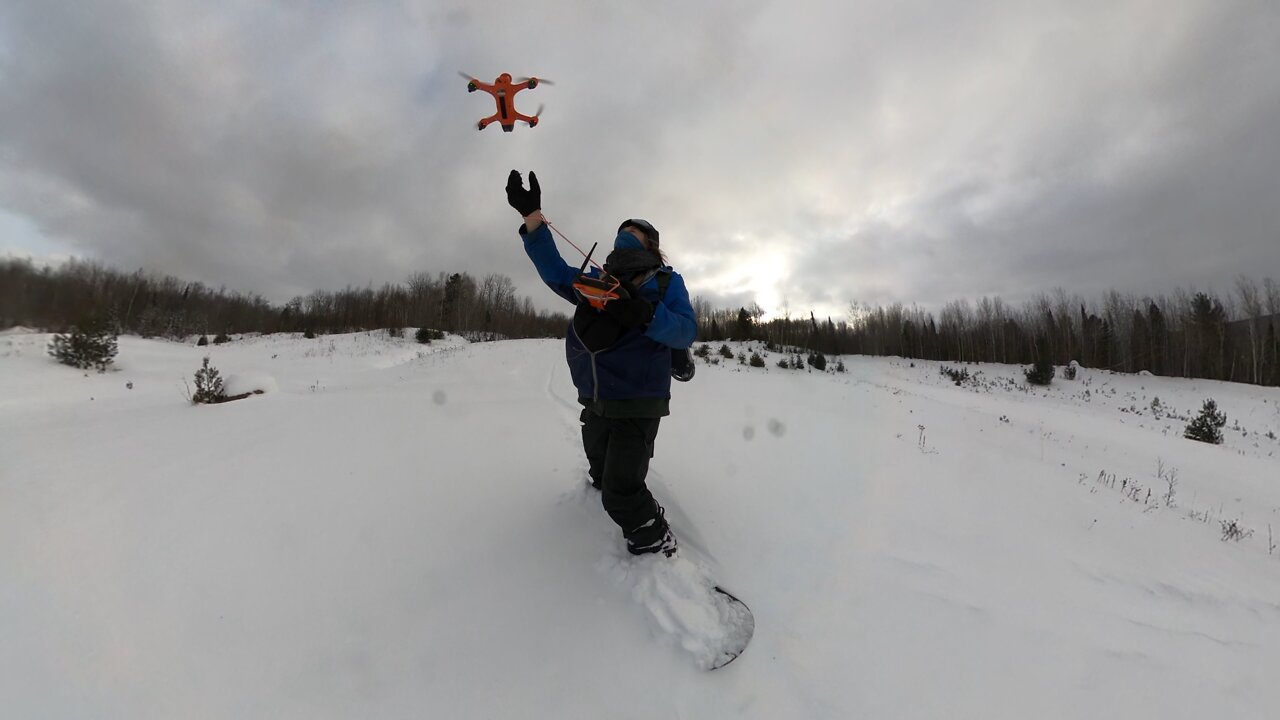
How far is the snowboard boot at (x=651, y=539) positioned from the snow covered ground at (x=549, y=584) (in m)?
0.10

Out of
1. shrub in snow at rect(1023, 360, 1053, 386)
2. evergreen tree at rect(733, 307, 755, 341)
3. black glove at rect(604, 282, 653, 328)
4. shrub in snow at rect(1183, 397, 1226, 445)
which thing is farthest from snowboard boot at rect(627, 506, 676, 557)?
evergreen tree at rect(733, 307, 755, 341)

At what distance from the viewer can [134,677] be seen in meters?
1.52

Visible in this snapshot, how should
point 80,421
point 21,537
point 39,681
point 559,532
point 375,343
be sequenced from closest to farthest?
point 39,681, point 21,537, point 559,532, point 80,421, point 375,343

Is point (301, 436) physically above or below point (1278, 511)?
above

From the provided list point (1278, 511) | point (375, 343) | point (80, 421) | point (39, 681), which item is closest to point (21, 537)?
point (39, 681)

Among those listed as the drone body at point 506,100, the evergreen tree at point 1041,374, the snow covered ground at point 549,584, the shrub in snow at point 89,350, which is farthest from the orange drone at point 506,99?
the evergreen tree at point 1041,374

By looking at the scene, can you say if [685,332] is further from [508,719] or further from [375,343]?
[375,343]

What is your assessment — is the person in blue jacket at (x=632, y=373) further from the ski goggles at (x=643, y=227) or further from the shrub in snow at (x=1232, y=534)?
the shrub in snow at (x=1232, y=534)

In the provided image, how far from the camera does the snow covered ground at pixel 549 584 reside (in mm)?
1684

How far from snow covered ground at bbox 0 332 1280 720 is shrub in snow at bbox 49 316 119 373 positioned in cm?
1020

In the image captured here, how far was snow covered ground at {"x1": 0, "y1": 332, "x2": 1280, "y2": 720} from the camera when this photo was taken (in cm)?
168

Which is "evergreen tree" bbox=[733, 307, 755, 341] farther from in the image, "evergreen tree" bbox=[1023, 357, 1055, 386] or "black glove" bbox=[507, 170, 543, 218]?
"black glove" bbox=[507, 170, 543, 218]

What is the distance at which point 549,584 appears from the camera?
2.24 m

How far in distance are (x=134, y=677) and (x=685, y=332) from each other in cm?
256
